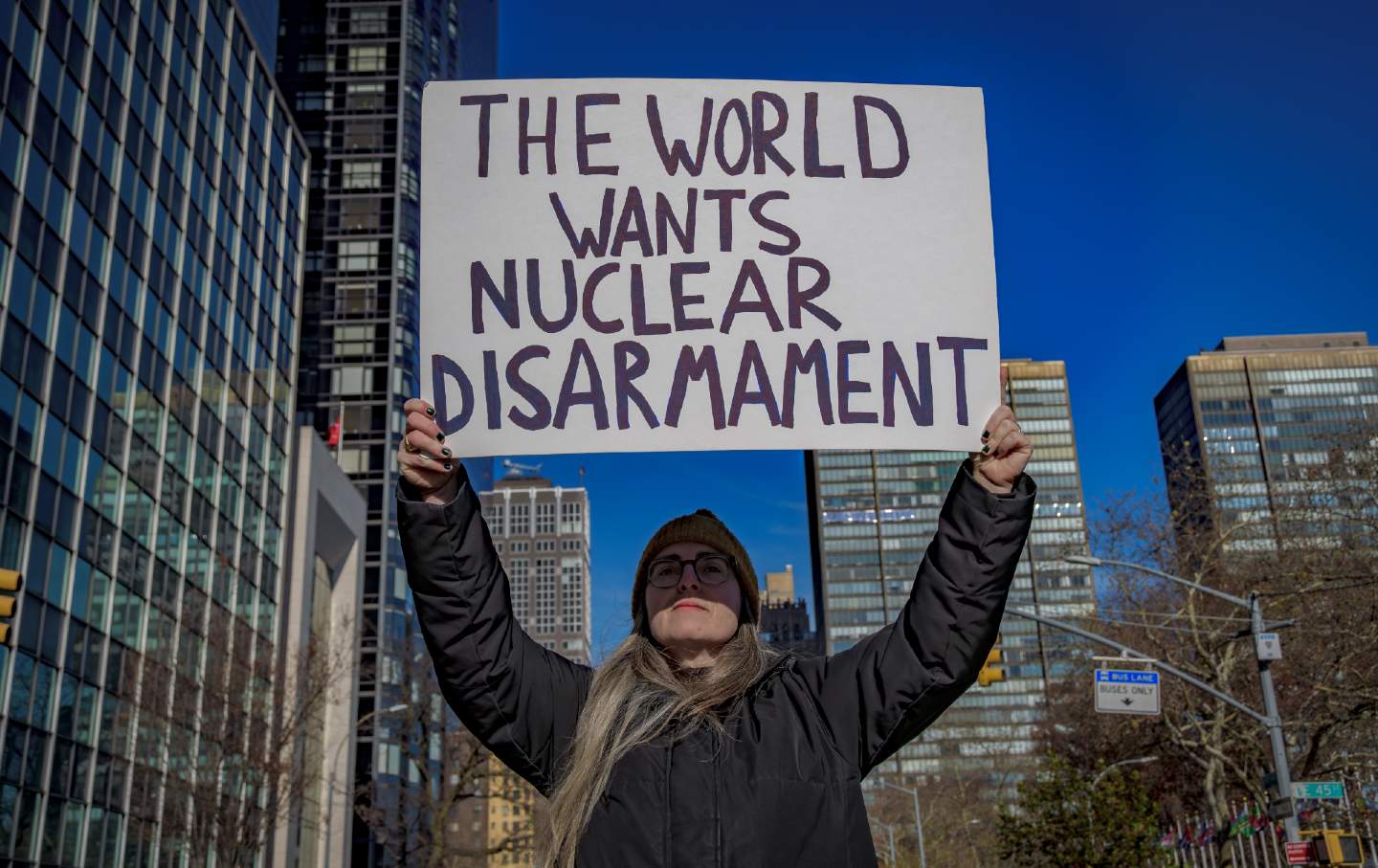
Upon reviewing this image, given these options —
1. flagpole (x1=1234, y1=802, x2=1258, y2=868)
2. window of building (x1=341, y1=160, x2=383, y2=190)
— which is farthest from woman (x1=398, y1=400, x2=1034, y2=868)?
window of building (x1=341, y1=160, x2=383, y2=190)

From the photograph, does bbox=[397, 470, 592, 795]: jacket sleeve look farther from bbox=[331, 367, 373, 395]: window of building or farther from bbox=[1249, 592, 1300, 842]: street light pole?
bbox=[331, 367, 373, 395]: window of building

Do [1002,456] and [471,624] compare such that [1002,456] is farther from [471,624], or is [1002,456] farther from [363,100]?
[363,100]

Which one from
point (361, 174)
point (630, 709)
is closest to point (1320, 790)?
point (630, 709)

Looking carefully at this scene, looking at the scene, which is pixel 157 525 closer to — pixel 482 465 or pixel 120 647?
pixel 120 647

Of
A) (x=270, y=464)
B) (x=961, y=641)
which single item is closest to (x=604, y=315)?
(x=961, y=641)

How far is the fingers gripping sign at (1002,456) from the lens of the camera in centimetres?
324

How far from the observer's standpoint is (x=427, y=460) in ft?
10.5

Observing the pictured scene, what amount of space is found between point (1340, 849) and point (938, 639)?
56.9 ft

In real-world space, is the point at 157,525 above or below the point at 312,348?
below

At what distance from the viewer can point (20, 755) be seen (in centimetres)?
2766

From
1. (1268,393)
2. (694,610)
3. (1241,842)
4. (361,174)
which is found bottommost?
(1241,842)

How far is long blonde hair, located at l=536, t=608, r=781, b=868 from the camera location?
3.01m

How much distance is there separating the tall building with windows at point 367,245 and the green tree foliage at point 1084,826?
179 feet

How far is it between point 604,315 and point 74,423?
30657 millimetres
